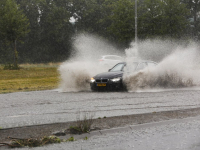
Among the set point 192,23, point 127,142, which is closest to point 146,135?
point 127,142

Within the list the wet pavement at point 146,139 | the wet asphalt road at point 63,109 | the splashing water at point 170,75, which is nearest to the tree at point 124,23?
the splashing water at point 170,75

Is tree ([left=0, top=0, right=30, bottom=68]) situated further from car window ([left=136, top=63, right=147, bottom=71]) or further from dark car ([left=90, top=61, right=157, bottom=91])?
dark car ([left=90, top=61, right=157, bottom=91])

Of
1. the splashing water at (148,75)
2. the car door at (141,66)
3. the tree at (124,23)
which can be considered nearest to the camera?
the splashing water at (148,75)

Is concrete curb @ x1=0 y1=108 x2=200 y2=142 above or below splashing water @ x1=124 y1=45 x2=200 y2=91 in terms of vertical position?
below

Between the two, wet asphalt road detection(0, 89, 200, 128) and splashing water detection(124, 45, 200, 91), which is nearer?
wet asphalt road detection(0, 89, 200, 128)

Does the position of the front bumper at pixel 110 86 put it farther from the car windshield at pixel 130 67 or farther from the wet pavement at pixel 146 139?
the wet pavement at pixel 146 139

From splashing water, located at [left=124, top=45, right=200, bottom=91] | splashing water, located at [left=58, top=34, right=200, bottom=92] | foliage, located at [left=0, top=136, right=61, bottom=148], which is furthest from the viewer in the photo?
splashing water, located at [left=58, top=34, right=200, bottom=92]

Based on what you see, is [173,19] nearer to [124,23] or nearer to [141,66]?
[124,23]

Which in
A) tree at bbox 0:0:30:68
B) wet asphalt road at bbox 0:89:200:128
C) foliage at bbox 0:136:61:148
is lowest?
wet asphalt road at bbox 0:89:200:128

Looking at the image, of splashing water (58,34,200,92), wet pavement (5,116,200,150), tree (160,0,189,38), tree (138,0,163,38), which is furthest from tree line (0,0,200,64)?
wet pavement (5,116,200,150)

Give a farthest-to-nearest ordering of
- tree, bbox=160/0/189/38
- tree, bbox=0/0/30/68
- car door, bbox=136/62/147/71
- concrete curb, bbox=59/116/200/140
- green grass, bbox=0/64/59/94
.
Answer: tree, bbox=160/0/189/38, tree, bbox=0/0/30/68, green grass, bbox=0/64/59/94, car door, bbox=136/62/147/71, concrete curb, bbox=59/116/200/140

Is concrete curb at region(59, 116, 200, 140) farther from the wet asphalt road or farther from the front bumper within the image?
the front bumper

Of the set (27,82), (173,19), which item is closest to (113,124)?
(27,82)

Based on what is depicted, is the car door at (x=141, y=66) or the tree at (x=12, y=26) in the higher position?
the tree at (x=12, y=26)
